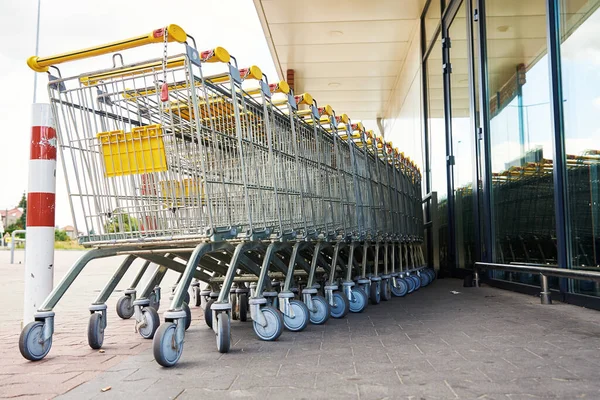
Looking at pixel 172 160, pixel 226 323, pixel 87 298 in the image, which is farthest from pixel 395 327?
pixel 87 298

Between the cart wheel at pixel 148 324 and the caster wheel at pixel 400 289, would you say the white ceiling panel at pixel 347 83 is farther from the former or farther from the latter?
the cart wheel at pixel 148 324

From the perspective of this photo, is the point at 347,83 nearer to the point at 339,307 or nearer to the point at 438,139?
the point at 438,139

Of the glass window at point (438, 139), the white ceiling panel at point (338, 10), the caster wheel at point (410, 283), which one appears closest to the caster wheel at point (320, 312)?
the caster wheel at point (410, 283)

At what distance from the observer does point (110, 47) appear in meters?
3.15

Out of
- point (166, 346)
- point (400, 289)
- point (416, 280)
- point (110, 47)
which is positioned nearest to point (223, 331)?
point (166, 346)

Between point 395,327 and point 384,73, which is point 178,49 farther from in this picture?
point 384,73

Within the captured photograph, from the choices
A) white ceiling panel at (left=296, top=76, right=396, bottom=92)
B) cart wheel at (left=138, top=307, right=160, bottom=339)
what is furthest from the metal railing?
white ceiling panel at (left=296, top=76, right=396, bottom=92)

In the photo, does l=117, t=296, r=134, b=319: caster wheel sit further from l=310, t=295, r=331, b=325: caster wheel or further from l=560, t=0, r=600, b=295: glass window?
l=560, t=0, r=600, b=295: glass window

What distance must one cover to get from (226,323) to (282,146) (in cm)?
163

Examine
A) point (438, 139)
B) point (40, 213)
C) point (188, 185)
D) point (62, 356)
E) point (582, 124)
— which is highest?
point (438, 139)

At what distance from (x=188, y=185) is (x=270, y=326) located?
1001 mm

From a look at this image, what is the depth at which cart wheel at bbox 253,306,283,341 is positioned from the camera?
3500 mm

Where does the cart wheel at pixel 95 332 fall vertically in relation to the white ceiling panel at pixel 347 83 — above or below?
below

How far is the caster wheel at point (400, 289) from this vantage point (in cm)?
639
